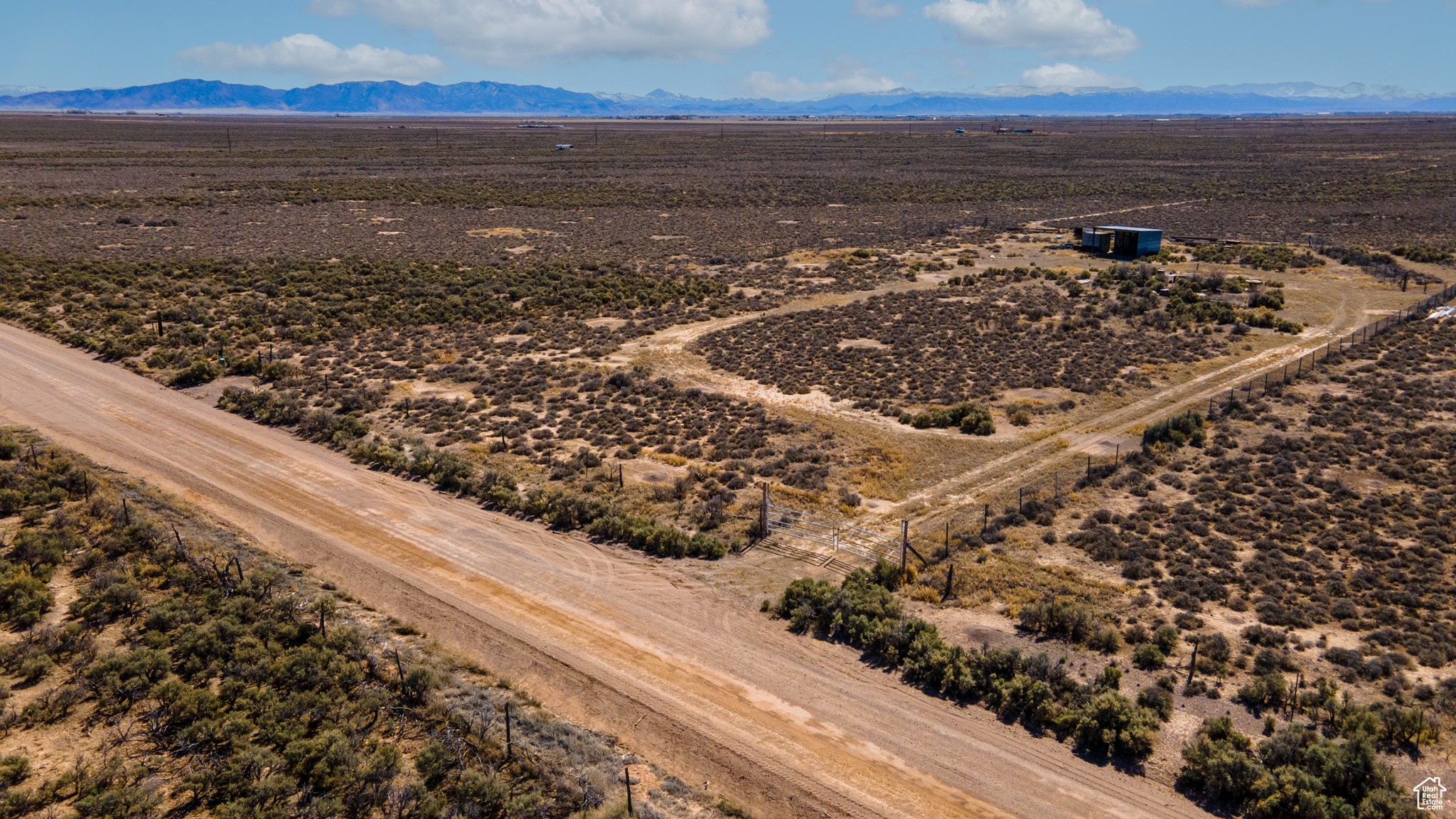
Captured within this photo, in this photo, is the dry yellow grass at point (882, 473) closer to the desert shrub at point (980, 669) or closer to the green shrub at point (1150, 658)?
the desert shrub at point (980, 669)

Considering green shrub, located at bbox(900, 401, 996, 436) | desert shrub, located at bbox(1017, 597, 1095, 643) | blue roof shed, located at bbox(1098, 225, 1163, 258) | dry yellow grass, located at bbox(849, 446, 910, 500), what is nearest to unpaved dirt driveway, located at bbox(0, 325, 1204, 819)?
desert shrub, located at bbox(1017, 597, 1095, 643)

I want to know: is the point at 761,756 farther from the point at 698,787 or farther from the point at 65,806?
the point at 65,806

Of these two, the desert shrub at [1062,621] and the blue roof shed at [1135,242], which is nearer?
the desert shrub at [1062,621]

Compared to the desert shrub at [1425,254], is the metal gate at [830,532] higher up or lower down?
lower down

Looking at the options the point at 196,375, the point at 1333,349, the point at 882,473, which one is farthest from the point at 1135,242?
the point at 196,375

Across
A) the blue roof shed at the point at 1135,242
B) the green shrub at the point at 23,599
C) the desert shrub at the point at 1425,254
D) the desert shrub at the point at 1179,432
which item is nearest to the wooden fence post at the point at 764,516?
the desert shrub at the point at 1179,432

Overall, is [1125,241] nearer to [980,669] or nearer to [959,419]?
[959,419]

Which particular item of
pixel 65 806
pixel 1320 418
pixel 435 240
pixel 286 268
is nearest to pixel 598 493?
pixel 65 806
